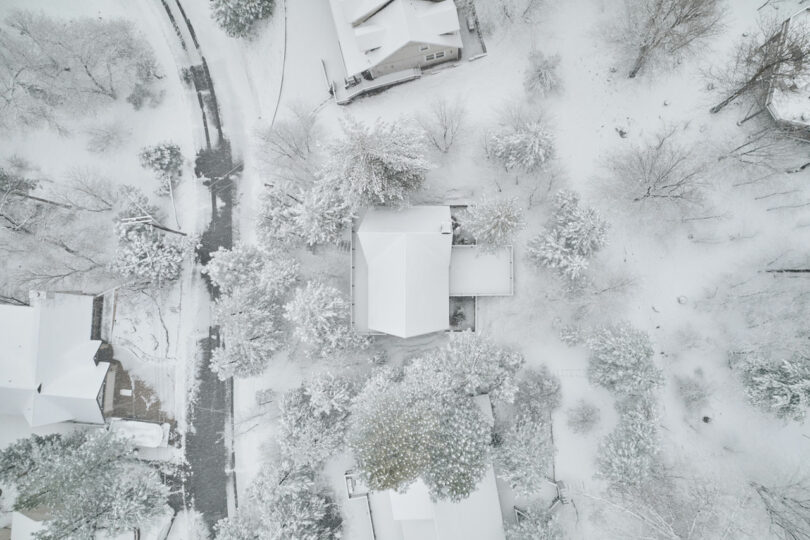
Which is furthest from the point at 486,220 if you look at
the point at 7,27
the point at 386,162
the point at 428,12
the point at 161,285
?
the point at 7,27

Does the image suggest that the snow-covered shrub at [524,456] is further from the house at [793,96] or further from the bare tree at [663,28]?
the house at [793,96]

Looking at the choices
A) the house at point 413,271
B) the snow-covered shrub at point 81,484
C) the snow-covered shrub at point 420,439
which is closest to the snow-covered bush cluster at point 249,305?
the house at point 413,271

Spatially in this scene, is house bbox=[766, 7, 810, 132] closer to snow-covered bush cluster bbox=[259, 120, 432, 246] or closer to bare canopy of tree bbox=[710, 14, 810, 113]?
bare canopy of tree bbox=[710, 14, 810, 113]

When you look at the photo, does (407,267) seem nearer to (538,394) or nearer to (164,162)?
(538,394)

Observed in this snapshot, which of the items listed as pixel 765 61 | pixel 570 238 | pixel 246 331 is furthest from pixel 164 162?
pixel 765 61

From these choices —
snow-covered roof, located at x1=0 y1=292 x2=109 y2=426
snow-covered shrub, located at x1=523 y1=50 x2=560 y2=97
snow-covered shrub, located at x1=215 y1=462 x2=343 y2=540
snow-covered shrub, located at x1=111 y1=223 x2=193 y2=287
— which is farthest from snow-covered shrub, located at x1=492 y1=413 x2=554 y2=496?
snow-covered roof, located at x1=0 y1=292 x2=109 y2=426

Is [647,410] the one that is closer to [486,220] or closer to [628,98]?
[486,220]
